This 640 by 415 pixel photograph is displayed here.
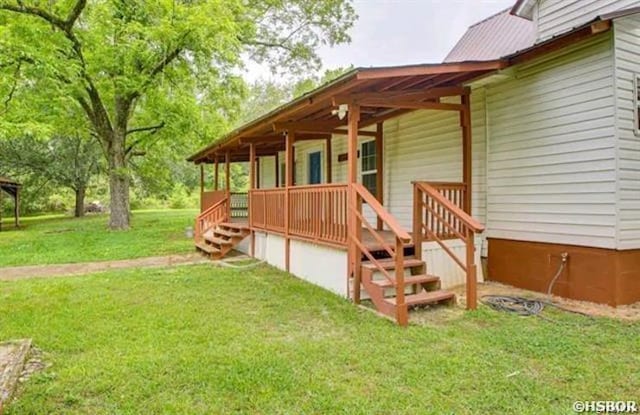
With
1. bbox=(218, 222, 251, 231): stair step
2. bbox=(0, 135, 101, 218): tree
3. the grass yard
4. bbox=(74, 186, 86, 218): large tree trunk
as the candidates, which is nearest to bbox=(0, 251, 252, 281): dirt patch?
bbox=(218, 222, 251, 231): stair step

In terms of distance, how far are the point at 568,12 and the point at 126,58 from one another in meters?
11.7

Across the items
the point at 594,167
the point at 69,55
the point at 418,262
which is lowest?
the point at 418,262

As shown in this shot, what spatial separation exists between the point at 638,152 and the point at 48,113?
601 inches

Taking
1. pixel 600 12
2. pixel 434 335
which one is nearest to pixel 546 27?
pixel 600 12

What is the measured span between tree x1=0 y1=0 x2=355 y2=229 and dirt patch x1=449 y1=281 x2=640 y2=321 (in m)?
10.6

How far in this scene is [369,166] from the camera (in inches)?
368

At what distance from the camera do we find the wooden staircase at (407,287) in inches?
195

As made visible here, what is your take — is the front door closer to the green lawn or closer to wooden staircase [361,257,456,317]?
the green lawn

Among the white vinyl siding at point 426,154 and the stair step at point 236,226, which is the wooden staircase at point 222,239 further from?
the white vinyl siding at point 426,154

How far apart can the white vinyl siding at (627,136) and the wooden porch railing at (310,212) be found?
10.9 feet

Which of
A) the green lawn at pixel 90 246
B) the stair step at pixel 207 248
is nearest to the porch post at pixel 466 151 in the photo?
the stair step at pixel 207 248

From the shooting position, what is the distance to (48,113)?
13500mm

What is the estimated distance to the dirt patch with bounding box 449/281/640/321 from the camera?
479cm

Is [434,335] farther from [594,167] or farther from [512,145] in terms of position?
[512,145]
